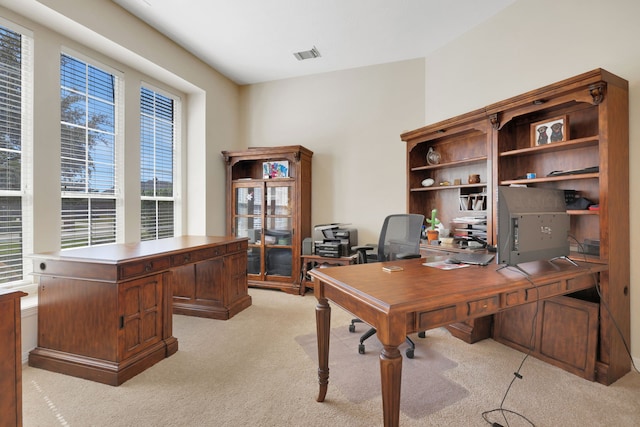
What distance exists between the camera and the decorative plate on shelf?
360 cm

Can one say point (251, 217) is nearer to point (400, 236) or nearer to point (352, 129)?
point (352, 129)

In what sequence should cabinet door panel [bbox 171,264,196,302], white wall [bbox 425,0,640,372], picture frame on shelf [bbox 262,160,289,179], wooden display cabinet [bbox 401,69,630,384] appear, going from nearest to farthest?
wooden display cabinet [bbox 401,69,630,384] < white wall [bbox 425,0,640,372] < cabinet door panel [bbox 171,264,196,302] < picture frame on shelf [bbox 262,160,289,179]

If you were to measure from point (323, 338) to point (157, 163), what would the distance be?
3.35m

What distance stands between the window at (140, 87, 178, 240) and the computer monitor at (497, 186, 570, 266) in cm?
377

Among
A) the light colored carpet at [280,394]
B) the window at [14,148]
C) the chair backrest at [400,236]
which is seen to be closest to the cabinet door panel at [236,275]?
the light colored carpet at [280,394]

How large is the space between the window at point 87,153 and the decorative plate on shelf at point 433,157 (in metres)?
3.57

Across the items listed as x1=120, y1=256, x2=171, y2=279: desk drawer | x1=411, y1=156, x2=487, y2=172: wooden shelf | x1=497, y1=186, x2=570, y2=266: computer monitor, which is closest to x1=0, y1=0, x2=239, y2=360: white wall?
x1=120, y1=256, x2=171, y2=279: desk drawer

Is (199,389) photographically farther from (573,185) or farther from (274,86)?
(274,86)

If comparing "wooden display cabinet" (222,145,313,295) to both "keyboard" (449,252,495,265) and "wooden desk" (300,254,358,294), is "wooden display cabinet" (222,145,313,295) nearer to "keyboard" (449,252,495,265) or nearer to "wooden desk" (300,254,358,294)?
"wooden desk" (300,254,358,294)

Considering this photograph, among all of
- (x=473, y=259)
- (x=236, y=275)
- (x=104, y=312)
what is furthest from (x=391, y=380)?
(x=236, y=275)

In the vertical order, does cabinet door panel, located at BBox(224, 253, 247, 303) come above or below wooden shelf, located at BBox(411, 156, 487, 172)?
below

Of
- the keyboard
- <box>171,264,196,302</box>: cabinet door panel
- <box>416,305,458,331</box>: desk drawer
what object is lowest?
<box>171,264,196,302</box>: cabinet door panel

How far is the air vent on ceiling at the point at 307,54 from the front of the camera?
12.8ft

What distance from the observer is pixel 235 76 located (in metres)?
4.68
